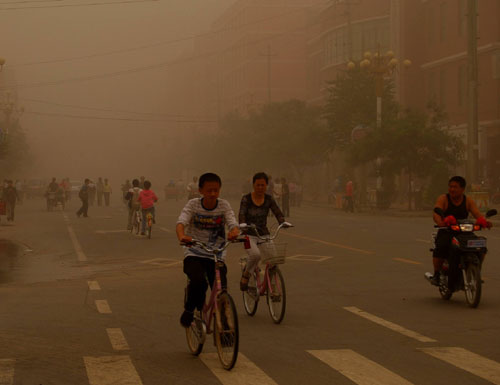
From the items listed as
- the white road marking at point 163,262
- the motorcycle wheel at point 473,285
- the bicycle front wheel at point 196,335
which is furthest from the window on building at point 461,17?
the bicycle front wheel at point 196,335

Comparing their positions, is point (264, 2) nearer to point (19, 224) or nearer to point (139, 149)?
point (139, 149)

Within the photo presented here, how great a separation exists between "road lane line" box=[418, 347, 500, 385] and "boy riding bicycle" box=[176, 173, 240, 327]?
2.11 meters

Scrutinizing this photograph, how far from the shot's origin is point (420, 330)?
32.3 feet

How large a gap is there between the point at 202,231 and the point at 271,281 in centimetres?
246

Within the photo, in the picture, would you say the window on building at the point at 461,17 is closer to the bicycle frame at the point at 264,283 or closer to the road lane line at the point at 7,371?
the bicycle frame at the point at 264,283

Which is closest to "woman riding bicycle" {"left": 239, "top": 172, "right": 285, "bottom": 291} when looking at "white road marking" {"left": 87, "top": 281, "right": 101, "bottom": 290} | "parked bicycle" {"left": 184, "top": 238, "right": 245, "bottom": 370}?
"parked bicycle" {"left": 184, "top": 238, "right": 245, "bottom": 370}

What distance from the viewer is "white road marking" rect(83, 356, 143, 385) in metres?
7.28

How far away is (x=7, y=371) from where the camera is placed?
7.66 metres

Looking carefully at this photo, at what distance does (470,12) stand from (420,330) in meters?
28.1

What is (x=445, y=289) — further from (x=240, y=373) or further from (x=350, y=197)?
(x=350, y=197)

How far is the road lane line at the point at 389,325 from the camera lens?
9383 mm

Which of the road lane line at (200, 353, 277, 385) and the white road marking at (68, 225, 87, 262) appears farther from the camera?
the white road marking at (68, 225, 87, 262)

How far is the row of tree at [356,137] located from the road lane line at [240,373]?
113 ft

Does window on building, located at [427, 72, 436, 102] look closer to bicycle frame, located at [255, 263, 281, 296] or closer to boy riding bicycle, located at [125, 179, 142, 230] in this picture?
boy riding bicycle, located at [125, 179, 142, 230]
